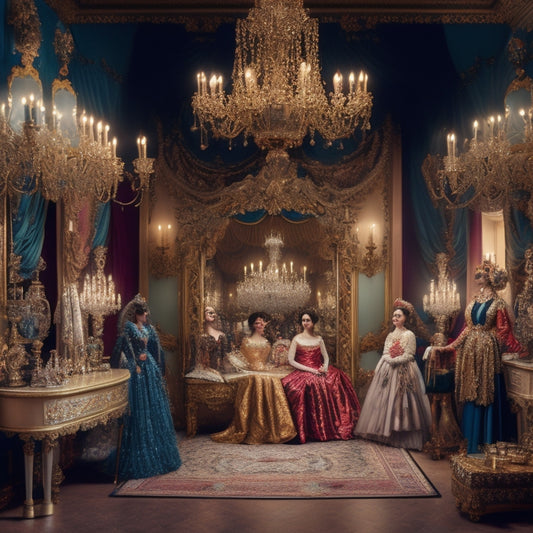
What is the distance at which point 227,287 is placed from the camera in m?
8.41

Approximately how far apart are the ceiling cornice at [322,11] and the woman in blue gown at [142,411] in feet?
10.2

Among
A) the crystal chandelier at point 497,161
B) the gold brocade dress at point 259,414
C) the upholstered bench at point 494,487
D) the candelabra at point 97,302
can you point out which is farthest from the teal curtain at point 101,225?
the upholstered bench at point 494,487

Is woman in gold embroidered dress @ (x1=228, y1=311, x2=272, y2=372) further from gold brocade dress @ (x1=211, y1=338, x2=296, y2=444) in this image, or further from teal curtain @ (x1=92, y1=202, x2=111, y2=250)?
teal curtain @ (x1=92, y1=202, x2=111, y2=250)

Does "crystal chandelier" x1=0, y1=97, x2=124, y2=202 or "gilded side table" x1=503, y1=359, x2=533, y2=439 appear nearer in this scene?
"crystal chandelier" x1=0, y1=97, x2=124, y2=202

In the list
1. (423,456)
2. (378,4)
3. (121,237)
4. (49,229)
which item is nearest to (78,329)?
(49,229)

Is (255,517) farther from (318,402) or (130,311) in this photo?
(318,402)

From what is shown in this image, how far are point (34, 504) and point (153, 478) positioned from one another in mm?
1148

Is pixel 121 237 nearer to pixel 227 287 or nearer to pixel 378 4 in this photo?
pixel 227 287

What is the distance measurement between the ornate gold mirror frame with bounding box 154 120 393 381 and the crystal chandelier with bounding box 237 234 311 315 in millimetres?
447

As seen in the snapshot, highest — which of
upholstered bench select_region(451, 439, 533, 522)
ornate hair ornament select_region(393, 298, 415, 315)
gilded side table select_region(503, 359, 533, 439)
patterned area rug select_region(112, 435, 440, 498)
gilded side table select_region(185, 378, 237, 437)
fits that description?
ornate hair ornament select_region(393, 298, 415, 315)

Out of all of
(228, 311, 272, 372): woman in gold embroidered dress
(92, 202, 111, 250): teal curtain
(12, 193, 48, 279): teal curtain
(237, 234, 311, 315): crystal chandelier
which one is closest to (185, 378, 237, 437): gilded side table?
(228, 311, 272, 372): woman in gold embroidered dress

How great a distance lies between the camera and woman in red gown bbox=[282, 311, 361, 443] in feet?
25.1

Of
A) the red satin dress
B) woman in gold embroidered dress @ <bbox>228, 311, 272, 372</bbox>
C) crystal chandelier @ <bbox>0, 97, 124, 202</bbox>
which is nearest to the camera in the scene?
crystal chandelier @ <bbox>0, 97, 124, 202</bbox>

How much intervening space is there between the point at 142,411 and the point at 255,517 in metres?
1.60
